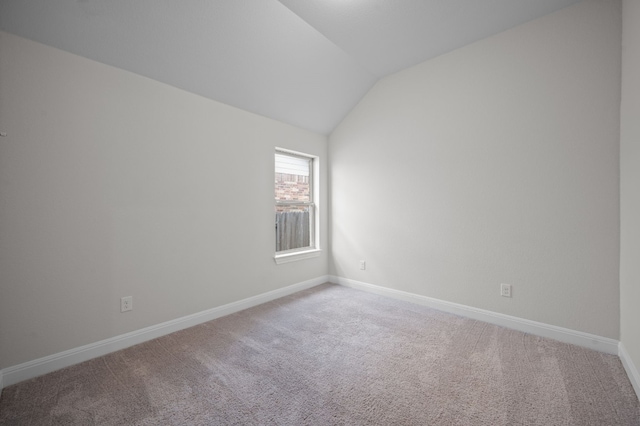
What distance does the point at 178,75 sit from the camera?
238 centimetres

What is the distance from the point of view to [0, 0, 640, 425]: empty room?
66.4 inches

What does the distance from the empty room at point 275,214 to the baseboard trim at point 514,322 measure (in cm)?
2

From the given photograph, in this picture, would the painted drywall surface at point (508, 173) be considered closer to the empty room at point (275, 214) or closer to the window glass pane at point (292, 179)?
the empty room at point (275, 214)

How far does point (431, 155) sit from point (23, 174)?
346 cm

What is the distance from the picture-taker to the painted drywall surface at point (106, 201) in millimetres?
1752

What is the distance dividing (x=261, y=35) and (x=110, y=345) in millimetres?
2822

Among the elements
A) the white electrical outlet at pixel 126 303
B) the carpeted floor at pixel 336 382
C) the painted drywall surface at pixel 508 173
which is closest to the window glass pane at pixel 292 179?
the painted drywall surface at pixel 508 173

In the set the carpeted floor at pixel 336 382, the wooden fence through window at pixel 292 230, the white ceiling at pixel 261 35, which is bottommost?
the carpeted floor at pixel 336 382

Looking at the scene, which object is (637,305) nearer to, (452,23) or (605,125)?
(605,125)

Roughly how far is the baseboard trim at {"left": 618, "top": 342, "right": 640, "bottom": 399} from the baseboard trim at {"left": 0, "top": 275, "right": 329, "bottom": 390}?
301 centimetres

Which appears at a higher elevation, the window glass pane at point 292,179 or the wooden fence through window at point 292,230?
the window glass pane at point 292,179

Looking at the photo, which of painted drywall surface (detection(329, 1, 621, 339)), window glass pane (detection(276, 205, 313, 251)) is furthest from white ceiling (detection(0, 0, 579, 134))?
window glass pane (detection(276, 205, 313, 251))

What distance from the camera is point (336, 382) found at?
5.73ft

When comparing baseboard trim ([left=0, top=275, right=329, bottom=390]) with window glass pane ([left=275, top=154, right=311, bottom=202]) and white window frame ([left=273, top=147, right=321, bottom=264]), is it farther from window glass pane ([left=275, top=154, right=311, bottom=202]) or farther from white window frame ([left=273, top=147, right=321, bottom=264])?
window glass pane ([left=275, top=154, right=311, bottom=202])
